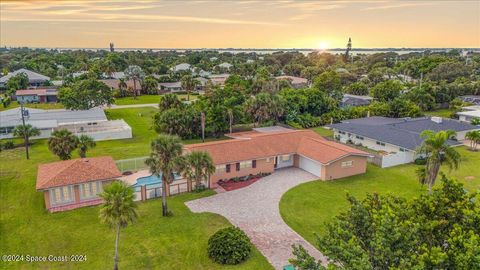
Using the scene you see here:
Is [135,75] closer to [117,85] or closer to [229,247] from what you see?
[117,85]

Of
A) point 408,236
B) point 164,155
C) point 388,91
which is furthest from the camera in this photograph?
point 388,91

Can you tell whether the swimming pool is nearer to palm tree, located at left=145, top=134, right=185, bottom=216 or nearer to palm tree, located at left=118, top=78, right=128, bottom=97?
palm tree, located at left=145, top=134, right=185, bottom=216

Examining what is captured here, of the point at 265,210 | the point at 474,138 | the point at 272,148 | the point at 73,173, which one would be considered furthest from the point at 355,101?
the point at 73,173

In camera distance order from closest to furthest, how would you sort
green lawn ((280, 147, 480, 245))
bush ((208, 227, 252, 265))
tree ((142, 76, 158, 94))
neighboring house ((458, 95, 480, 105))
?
1. bush ((208, 227, 252, 265))
2. green lawn ((280, 147, 480, 245))
3. neighboring house ((458, 95, 480, 105))
4. tree ((142, 76, 158, 94))

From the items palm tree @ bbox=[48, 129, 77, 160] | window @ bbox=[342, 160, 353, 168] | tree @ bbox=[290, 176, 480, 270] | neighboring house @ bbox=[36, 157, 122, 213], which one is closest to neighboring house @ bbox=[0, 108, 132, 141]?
palm tree @ bbox=[48, 129, 77, 160]

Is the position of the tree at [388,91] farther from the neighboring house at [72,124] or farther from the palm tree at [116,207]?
the palm tree at [116,207]

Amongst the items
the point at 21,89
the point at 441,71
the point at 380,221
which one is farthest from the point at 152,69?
the point at 380,221

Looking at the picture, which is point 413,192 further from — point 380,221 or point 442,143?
point 380,221

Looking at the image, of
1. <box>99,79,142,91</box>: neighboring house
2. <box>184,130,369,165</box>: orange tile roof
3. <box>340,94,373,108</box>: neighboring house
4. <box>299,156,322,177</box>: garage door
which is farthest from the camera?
<box>99,79,142,91</box>: neighboring house
